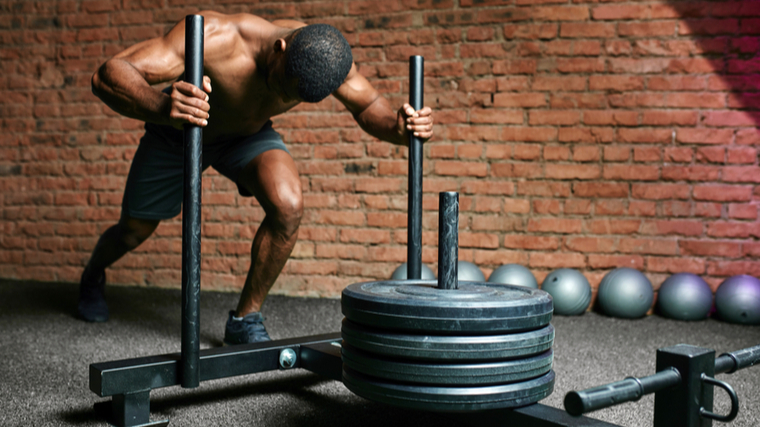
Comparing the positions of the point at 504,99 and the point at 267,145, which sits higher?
the point at 504,99

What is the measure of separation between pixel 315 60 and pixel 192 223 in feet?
2.08

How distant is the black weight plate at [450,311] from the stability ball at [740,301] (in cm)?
215

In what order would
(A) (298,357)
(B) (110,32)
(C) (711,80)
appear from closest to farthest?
(A) (298,357), (C) (711,80), (B) (110,32)

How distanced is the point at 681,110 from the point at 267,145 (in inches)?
87.3

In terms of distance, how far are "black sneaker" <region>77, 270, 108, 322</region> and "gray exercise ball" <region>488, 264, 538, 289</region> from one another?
1877mm

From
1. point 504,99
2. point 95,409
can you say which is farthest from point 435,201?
point 95,409

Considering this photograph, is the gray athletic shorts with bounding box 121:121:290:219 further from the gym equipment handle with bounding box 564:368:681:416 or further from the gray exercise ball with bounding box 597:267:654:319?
the gray exercise ball with bounding box 597:267:654:319

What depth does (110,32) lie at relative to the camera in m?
3.82

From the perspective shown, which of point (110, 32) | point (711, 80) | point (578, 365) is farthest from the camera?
point (110, 32)

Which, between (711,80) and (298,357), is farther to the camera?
(711,80)

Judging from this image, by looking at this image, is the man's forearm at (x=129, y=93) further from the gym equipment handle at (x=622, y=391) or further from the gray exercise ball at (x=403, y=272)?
the gray exercise ball at (x=403, y=272)

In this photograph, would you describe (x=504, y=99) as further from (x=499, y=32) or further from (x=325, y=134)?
(x=325, y=134)

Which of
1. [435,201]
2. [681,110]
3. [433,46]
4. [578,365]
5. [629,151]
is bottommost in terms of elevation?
[578,365]

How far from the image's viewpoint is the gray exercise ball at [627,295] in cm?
304
